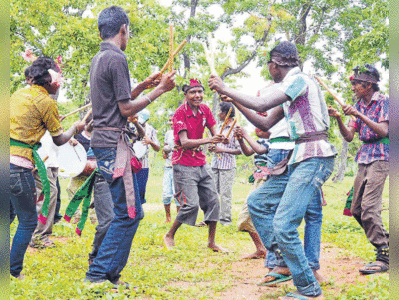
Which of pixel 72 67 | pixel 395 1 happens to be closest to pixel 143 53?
pixel 72 67

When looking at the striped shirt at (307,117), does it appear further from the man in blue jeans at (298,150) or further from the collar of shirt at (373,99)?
the collar of shirt at (373,99)

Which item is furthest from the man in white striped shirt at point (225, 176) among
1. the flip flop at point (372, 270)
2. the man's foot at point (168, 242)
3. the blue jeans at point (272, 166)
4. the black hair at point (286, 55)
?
the black hair at point (286, 55)

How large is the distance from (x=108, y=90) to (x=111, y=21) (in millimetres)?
671

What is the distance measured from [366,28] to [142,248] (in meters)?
21.1

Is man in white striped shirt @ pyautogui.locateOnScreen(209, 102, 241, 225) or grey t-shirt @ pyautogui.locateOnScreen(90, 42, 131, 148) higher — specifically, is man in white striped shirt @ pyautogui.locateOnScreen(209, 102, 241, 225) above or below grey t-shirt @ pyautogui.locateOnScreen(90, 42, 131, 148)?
below

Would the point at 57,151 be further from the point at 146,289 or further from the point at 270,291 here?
the point at 270,291

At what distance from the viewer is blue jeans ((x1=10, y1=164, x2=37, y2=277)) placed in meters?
4.17

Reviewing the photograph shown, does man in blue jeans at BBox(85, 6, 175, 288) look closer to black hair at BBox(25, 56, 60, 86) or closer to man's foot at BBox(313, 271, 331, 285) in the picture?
black hair at BBox(25, 56, 60, 86)

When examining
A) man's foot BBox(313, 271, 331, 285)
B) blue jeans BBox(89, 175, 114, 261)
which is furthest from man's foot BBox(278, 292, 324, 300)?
blue jeans BBox(89, 175, 114, 261)

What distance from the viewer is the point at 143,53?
16281 mm

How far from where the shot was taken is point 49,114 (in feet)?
14.1

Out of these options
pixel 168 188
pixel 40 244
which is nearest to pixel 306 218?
pixel 40 244

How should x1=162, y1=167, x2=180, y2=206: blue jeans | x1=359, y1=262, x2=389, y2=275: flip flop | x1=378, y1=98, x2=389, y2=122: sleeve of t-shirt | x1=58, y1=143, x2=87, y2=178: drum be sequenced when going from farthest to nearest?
x1=162, y1=167, x2=180, y2=206: blue jeans
x1=58, y1=143, x2=87, y2=178: drum
x1=378, y1=98, x2=389, y2=122: sleeve of t-shirt
x1=359, y1=262, x2=389, y2=275: flip flop

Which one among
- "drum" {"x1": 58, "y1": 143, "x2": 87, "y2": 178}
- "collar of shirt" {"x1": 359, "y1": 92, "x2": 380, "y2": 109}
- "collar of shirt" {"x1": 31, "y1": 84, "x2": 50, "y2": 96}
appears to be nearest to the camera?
"collar of shirt" {"x1": 31, "y1": 84, "x2": 50, "y2": 96}
